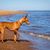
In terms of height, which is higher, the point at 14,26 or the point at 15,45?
the point at 14,26

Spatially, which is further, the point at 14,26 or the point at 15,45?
the point at 14,26

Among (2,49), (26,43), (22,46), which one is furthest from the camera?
(26,43)

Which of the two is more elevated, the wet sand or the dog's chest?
the dog's chest

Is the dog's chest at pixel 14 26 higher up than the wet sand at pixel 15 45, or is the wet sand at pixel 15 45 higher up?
the dog's chest at pixel 14 26

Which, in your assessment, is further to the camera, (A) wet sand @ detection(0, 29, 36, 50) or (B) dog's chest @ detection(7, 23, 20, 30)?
(B) dog's chest @ detection(7, 23, 20, 30)

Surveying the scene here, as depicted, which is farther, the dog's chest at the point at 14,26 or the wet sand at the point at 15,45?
the dog's chest at the point at 14,26

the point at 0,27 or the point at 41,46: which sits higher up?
the point at 0,27

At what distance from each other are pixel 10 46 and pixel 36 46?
3.85 feet

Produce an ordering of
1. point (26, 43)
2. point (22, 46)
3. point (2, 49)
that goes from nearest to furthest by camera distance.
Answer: point (2, 49), point (22, 46), point (26, 43)

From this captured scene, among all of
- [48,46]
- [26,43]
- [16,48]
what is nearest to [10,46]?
[16,48]

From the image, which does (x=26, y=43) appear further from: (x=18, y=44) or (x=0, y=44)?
(x=0, y=44)

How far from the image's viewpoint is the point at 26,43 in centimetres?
1058

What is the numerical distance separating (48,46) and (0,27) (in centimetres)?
244

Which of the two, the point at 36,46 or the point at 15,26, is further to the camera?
the point at 15,26
